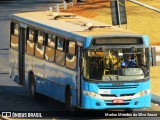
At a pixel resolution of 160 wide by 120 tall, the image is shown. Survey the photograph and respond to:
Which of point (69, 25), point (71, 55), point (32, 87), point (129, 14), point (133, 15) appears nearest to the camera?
point (71, 55)

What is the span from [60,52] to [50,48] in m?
0.99

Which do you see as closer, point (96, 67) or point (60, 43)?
point (96, 67)

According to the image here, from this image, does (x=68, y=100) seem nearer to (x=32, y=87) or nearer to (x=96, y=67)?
(x=96, y=67)

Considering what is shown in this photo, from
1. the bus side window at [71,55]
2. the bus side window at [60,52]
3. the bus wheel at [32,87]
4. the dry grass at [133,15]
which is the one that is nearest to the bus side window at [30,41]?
the bus wheel at [32,87]

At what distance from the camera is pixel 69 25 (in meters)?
27.8

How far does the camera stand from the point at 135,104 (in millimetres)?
25047

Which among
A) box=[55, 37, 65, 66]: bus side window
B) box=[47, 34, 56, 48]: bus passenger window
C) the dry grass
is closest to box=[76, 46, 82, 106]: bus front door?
box=[55, 37, 65, 66]: bus side window

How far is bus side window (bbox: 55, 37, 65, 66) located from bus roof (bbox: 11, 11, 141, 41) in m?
0.27

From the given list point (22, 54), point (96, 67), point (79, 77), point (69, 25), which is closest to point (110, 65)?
point (96, 67)

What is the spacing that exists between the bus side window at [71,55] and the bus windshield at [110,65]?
0.77 meters

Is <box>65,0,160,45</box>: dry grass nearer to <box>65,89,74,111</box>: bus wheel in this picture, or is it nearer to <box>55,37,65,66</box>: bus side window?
<box>55,37,65,66</box>: bus side window

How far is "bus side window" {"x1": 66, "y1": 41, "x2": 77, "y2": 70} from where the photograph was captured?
25781 millimetres

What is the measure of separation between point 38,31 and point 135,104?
18.1 ft

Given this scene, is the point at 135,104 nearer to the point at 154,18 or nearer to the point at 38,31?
the point at 38,31
